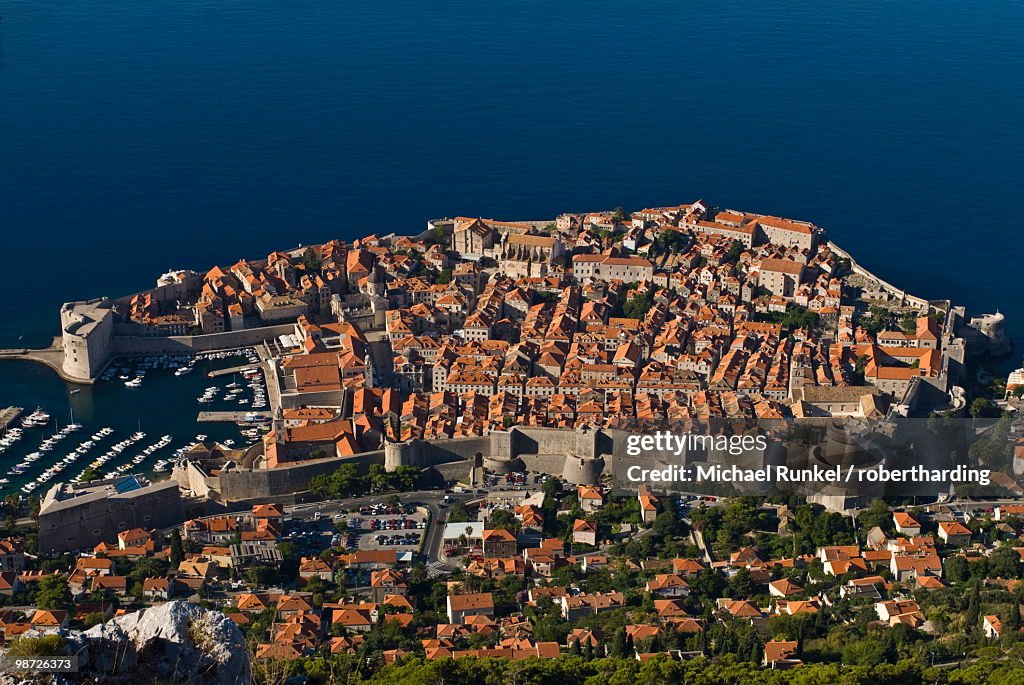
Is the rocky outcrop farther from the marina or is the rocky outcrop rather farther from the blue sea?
the blue sea

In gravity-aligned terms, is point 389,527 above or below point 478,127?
below

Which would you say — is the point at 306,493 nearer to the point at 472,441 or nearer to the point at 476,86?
the point at 472,441

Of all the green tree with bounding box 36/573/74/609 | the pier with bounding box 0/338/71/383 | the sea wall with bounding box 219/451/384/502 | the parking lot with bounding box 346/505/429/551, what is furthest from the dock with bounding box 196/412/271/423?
the green tree with bounding box 36/573/74/609

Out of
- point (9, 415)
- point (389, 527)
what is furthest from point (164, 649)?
point (9, 415)

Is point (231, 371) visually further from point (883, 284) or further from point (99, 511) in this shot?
point (883, 284)

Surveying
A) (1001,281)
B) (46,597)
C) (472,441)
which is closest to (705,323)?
(472,441)

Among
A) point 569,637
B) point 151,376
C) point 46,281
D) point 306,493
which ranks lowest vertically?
point 569,637

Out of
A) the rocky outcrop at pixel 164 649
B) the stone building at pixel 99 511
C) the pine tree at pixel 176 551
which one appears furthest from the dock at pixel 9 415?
the rocky outcrop at pixel 164 649
